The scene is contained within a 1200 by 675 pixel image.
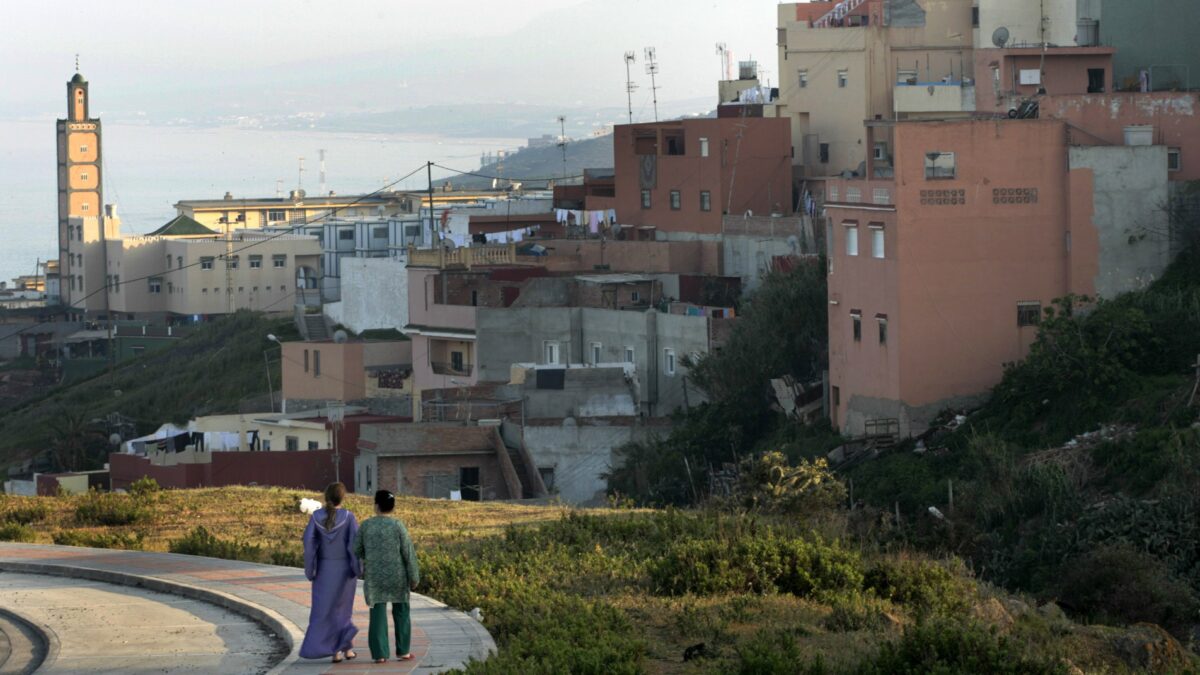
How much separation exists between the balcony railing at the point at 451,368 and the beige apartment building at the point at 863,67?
12.0m

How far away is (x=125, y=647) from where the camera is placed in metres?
12.4

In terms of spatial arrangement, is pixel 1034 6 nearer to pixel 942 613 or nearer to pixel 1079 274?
pixel 1079 274

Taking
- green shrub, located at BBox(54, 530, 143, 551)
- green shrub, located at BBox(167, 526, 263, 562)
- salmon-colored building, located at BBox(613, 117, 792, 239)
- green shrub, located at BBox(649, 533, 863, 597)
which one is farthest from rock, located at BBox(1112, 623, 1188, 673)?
salmon-colored building, located at BBox(613, 117, 792, 239)

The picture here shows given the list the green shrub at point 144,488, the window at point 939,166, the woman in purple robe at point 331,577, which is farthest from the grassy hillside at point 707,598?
the window at point 939,166

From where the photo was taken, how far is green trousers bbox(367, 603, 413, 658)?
36.7 feet

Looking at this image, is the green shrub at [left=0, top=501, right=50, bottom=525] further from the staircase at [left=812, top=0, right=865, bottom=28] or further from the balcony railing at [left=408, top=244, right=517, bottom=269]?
the staircase at [left=812, top=0, right=865, bottom=28]

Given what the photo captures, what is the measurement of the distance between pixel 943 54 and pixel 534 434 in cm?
2204

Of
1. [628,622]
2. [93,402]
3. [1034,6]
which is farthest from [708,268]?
[628,622]

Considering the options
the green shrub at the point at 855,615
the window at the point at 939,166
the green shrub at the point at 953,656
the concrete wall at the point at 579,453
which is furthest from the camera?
the concrete wall at the point at 579,453

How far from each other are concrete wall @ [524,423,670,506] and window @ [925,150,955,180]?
828 cm

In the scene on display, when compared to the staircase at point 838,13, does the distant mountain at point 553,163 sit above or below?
above

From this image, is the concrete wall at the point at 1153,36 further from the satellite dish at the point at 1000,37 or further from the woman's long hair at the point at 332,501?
the woman's long hair at the point at 332,501

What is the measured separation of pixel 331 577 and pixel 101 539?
23.7 feet

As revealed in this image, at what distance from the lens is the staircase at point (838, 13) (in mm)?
57688
